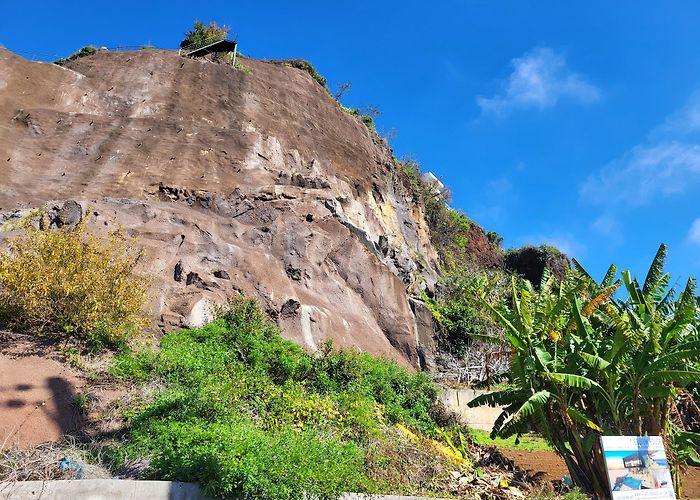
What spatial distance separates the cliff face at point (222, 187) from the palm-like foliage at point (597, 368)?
6922 mm

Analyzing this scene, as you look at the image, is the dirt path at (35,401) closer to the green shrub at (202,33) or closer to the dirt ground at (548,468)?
the dirt ground at (548,468)

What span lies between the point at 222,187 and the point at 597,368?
16911 mm

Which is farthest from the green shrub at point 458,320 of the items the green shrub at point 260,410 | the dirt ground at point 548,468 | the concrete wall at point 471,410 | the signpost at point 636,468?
the signpost at point 636,468

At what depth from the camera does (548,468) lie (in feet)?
45.2

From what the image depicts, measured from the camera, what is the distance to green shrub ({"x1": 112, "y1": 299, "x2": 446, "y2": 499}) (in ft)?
23.1

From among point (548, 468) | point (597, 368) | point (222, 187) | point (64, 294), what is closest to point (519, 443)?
point (548, 468)

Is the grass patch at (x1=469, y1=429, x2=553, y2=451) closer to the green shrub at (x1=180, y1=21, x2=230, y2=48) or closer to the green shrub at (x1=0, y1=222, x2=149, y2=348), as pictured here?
the green shrub at (x1=0, y1=222, x2=149, y2=348)

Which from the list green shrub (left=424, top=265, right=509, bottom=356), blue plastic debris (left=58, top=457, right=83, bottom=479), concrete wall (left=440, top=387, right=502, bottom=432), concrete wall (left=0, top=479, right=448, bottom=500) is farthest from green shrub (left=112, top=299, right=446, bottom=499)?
green shrub (left=424, top=265, right=509, bottom=356)

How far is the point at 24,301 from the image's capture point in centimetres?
1107

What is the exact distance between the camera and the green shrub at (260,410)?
7047 mm

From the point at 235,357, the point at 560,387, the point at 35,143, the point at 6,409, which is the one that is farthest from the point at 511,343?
the point at 35,143

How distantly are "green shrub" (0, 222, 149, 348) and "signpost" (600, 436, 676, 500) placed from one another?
31.6 ft

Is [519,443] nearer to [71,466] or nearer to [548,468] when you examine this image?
[548,468]

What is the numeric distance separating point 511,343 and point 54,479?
892 centimetres
